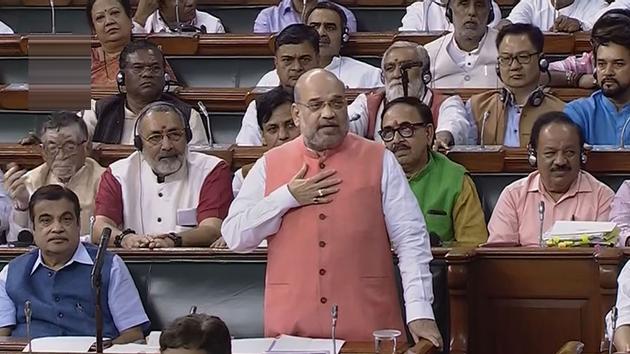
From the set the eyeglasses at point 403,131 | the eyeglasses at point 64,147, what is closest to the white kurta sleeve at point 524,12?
the eyeglasses at point 403,131

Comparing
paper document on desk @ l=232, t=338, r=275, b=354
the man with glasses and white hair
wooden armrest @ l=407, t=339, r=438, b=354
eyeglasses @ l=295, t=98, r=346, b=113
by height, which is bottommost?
wooden armrest @ l=407, t=339, r=438, b=354

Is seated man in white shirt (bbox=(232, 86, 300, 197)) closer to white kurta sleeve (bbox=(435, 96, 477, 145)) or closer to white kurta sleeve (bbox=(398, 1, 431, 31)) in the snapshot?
white kurta sleeve (bbox=(435, 96, 477, 145))

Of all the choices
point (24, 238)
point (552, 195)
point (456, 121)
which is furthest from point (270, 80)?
point (552, 195)

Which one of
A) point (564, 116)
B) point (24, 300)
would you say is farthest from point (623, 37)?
point (24, 300)

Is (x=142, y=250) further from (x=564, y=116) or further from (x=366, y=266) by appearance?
(x=564, y=116)

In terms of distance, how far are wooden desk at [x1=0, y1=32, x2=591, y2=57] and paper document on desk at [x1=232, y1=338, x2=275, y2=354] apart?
3.08 meters

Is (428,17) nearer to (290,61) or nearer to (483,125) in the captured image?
(290,61)

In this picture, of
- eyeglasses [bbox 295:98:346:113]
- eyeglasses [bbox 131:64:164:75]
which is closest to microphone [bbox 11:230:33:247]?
eyeglasses [bbox 131:64:164:75]

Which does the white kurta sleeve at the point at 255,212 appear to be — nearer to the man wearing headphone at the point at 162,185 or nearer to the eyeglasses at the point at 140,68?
the man wearing headphone at the point at 162,185

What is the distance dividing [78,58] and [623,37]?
6.42ft

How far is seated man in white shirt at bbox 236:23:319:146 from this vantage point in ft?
18.3

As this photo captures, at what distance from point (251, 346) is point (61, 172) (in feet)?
5.86

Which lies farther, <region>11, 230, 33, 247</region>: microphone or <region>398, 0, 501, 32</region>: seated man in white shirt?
<region>398, 0, 501, 32</region>: seated man in white shirt

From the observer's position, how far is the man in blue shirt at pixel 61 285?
4.06 m
